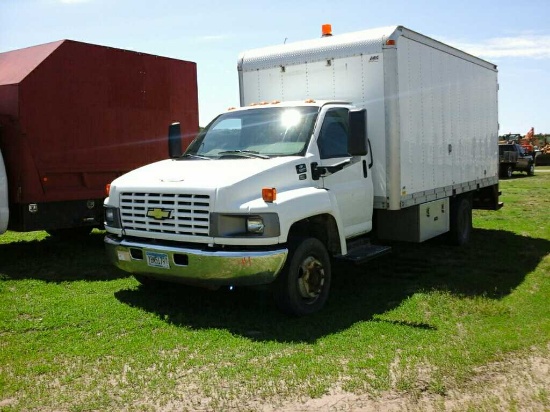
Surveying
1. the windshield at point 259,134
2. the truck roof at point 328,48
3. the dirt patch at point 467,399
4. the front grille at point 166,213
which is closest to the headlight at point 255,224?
the front grille at point 166,213

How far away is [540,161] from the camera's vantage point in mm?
41375

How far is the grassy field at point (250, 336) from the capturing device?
437 cm

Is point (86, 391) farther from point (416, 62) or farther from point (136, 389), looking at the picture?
point (416, 62)

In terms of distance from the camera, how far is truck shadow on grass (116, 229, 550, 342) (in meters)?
5.88


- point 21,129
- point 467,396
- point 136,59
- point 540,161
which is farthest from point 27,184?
point 540,161

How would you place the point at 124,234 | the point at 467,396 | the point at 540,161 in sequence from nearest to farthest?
the point at 467,396 → the point at 124,234 → the point at 540,161

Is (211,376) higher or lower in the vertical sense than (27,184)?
lower

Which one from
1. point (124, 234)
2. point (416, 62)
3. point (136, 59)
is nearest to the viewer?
point (124, 234)

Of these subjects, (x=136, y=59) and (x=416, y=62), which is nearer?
(x=416, y=62)

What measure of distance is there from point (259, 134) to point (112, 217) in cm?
193

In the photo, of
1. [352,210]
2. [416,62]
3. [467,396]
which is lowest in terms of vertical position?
[467,396]

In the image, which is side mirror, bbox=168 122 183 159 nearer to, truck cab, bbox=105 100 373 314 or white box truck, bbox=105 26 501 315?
white box truck, bbox=105 26 501 315

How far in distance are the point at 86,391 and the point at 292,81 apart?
17.4ft

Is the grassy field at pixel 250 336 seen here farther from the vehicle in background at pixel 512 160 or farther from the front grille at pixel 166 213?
the vehicle in background at pixel 512 160
